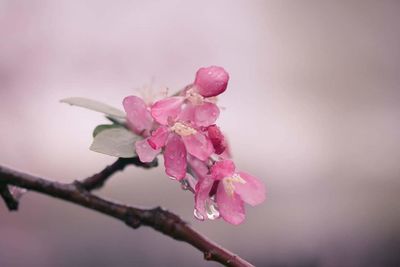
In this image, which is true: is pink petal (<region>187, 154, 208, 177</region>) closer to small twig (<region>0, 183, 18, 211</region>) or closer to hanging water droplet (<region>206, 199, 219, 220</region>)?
hanging water droplet (<region>206, 199, 219, 220</region>)

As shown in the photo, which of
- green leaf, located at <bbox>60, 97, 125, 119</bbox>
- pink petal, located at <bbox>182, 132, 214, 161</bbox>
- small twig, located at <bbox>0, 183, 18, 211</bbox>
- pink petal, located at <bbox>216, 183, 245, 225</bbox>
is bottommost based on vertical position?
small twig, located at <bbox>0, 183, 18, 211</bbox>

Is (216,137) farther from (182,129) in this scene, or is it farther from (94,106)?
(94,106)

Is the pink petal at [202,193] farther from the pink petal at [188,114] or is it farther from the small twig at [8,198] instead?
the small twig at [8,198]

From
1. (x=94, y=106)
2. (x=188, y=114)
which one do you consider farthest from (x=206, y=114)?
(x=94, y=106)

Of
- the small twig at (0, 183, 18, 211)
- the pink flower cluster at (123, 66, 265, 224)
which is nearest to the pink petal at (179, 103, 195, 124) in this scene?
the pink flower cluster at (123, 66, 265, 224)

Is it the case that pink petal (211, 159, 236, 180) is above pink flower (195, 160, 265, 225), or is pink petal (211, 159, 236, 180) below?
above
